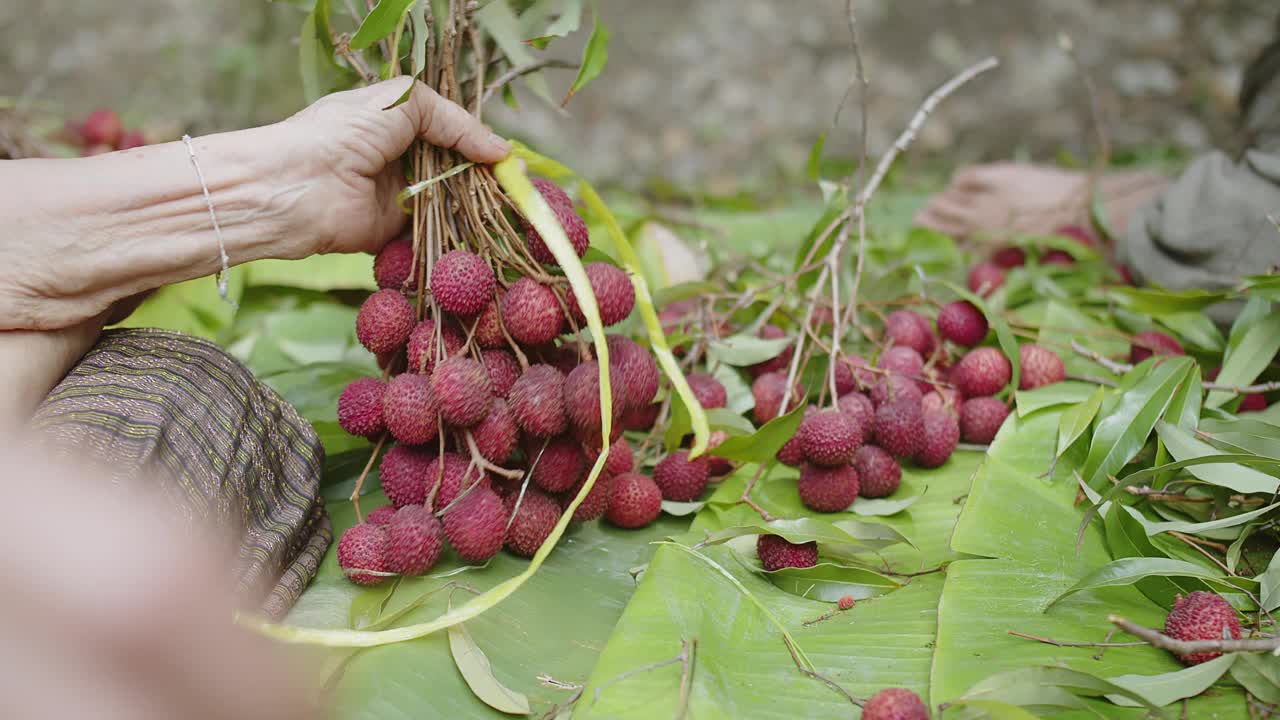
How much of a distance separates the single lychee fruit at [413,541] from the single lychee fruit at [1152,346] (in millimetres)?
913

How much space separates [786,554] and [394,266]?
497 mm

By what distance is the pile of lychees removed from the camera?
0.80 m

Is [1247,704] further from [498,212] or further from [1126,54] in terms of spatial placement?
[1126,54]

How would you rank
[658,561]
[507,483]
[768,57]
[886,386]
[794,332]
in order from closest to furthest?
[658,561]
[507,483]
[886,386]
[794,332]
[768,57]

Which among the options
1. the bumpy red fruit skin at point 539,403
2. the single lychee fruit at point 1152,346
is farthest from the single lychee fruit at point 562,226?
the single lychee fruit at point 1152,346

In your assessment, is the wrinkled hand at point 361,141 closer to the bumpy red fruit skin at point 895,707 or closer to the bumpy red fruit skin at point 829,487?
the bumpy red fruit skin at point 829,487

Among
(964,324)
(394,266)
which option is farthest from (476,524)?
(964,324)

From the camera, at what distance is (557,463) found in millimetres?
846

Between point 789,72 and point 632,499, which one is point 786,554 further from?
point 789,72

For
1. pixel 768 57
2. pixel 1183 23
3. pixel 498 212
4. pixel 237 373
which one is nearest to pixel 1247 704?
pixel 498 212

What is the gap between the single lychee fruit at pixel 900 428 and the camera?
993 mm

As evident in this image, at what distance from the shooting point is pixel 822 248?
1185 millimetres

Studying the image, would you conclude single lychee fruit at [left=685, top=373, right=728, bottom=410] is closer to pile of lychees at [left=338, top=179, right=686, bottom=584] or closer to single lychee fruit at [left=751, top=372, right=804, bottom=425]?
single lychee fruit at [left=751, top=372, right=804, bottom=425]

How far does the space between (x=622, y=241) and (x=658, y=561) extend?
35cm
